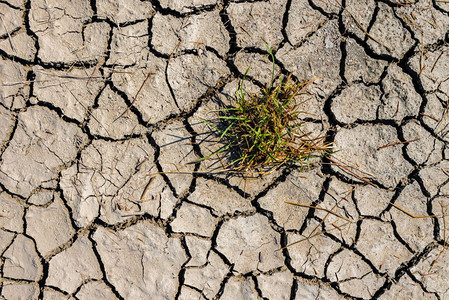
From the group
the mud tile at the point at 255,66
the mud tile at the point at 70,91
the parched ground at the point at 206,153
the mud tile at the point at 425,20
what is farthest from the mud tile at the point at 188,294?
the mud tile at the point at 425,20

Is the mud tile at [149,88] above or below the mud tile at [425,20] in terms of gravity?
below

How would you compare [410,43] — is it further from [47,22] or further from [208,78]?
[47,22]

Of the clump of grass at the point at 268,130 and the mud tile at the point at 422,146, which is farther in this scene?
the mud tile at the point at 422,146

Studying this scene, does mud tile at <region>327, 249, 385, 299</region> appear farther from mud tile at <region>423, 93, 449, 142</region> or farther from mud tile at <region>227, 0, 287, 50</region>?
mud tile at <region>227, 0, 287, 50</region>

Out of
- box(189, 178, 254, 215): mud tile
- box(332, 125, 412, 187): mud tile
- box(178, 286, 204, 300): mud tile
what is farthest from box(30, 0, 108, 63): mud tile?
box(332, 125, 412, 187): mud tile

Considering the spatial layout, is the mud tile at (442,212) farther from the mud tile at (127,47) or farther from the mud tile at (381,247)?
the mud tile at (127,47)
